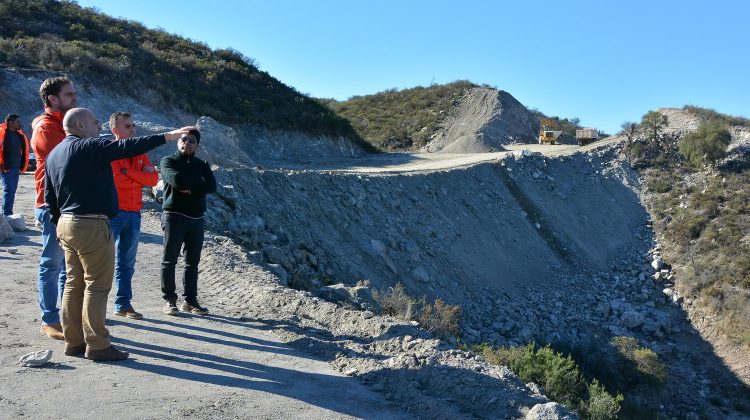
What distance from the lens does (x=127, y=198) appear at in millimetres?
5895

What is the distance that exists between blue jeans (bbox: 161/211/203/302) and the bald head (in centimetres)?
174

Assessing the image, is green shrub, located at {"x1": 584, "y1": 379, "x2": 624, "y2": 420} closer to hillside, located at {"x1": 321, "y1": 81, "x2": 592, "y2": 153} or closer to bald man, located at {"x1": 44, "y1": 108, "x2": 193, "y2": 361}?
bald man, located at {"x1": 44, "y1": 108, "x2": 193, "y2": 361}

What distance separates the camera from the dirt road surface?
169 inches

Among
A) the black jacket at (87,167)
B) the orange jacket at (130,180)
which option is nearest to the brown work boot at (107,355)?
the black jacket at (87,167)

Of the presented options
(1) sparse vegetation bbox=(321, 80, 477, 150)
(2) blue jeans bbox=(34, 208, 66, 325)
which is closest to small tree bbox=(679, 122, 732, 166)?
(1) sparse vegetation bbox=(321, 80, 477, 150)

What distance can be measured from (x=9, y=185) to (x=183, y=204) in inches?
210

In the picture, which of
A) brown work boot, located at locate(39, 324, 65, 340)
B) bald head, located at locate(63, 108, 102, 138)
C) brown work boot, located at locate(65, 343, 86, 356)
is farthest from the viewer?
brown work boot, located at locate(39, 324, 65, 340)

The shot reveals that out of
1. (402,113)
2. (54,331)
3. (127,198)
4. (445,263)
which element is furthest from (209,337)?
(402,113)

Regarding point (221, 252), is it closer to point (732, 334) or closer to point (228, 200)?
point (228, 200)

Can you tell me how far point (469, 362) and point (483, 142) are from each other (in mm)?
29965

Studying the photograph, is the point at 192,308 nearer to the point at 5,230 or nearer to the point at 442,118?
the point at 5,230

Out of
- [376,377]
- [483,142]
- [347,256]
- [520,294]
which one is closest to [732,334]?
[520,294]

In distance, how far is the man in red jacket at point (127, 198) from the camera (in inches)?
232

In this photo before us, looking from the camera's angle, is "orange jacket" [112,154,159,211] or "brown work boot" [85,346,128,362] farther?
"orange jacket" [112,154,159,211]
